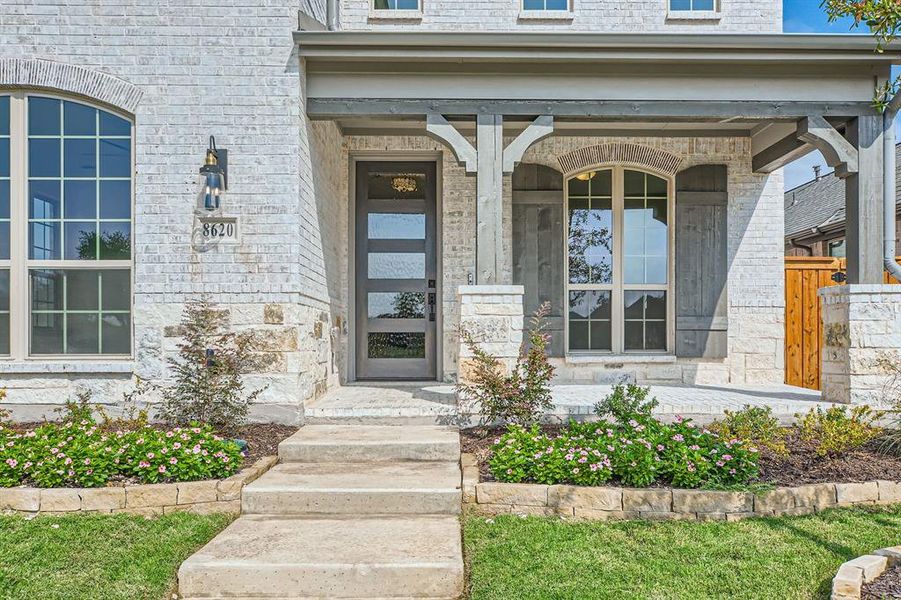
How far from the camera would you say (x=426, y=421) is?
4863mm

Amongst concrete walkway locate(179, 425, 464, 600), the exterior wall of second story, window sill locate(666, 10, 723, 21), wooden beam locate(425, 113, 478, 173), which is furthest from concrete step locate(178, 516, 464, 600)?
window sill locate(666, 10, 723, 21)

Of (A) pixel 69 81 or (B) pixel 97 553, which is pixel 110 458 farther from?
(A) pixel 69 81

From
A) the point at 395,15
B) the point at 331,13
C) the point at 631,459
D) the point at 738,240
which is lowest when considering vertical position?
the point at 631,459

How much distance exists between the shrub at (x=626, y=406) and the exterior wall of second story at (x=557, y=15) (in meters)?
4.39

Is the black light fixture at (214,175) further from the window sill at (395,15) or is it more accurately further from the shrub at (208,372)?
the window sill at (395,15)

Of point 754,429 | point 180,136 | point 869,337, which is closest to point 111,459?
point 180,136

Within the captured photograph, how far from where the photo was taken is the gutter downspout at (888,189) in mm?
4957

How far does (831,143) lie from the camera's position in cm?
509

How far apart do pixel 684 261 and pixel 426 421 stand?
366 centimetres

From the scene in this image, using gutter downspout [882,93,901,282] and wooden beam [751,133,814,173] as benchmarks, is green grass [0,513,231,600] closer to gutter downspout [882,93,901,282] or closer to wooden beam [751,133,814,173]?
gutter downspout [882,93,901,282]

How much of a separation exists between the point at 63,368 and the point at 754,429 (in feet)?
17.9

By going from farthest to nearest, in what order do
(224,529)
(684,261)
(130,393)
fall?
(684,261) < (130,393) < (224,529)

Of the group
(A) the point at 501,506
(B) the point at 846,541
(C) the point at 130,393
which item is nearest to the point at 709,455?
(B) the point at 846,541

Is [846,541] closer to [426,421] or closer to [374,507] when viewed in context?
[374,507]
